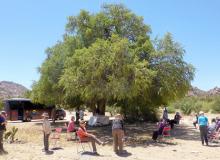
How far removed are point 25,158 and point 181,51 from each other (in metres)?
12.9

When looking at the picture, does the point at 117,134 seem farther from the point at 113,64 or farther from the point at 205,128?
the point at 113,64

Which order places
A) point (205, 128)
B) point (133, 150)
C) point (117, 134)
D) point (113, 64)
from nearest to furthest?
point (117, 134) → point (133, 150) → point (205, 128) → point (113, 64)

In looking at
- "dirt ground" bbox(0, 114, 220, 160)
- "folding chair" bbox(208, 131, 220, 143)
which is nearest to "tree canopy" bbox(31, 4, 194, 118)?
"dirt ground" bbox(0, 114, 220, 160)

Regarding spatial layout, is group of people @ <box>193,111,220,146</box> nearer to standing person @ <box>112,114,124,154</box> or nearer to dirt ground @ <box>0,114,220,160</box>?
dirt ground @ <box>0,114,220,160</box>

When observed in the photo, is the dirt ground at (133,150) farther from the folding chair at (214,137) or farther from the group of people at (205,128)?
the folding chair at (214,137)

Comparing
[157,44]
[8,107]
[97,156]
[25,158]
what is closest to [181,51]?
[157,44]

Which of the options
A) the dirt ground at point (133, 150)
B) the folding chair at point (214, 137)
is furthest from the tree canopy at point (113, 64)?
the folding chair at point (214, 137)

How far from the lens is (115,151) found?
15.1 meters

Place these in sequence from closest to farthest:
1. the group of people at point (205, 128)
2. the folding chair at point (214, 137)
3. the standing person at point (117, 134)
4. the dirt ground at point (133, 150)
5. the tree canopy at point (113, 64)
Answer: the dirt ground at point (133, 150) < the standing person at point (117, 134) < the group of people at point (205, 128) < the folding chair at point (214, 137) < the tree canopy at point (113, 64)

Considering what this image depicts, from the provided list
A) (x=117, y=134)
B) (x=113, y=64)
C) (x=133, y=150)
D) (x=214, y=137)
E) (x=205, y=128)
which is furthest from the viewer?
(x=113, y=64)

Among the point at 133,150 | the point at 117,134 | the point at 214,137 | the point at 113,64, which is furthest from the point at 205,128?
the point at 113,64

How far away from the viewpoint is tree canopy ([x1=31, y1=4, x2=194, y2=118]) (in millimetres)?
20188

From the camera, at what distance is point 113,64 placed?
65.9 ft

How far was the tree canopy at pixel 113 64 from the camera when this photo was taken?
66.2 feet
